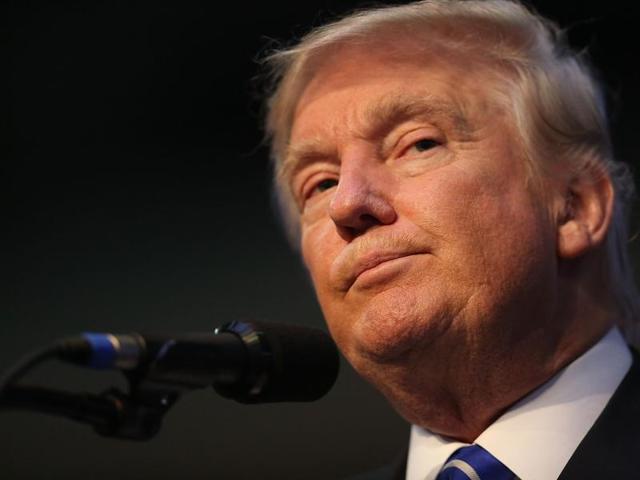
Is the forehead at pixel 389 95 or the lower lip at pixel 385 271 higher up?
the forehead at pixel 389 95

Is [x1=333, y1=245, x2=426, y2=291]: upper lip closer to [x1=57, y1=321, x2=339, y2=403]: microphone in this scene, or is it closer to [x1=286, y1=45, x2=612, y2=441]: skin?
[x1=286, y1=45, x2=612, y2=441]: skin

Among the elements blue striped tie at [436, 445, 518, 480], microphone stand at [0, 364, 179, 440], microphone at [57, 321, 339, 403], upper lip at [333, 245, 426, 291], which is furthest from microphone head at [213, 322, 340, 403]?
blue striped tie at [436, 445, 518, 480]

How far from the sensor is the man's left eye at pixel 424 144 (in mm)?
1604

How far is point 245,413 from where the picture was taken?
235 cm

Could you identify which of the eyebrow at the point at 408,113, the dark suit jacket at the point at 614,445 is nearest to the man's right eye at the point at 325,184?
the eyebrow at the point at 408,113

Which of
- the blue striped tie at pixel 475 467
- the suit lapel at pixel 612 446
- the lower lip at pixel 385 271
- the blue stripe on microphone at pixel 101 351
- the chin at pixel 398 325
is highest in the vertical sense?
the blue stripe on microphone at pixel 101 351

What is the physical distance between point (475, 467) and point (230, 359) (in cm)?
62

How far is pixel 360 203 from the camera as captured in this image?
1.50 metres

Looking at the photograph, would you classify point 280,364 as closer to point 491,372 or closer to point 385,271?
point 385,271

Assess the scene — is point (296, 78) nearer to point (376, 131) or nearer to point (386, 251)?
point (376, 131)

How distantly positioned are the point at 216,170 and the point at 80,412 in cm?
157

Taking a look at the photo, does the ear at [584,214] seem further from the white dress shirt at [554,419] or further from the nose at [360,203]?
the nose at [360,203]

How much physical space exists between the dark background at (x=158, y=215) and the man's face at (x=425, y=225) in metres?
0.70

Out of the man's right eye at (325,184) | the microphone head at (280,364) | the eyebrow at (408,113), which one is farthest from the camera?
the man's right eye at (325,184)
